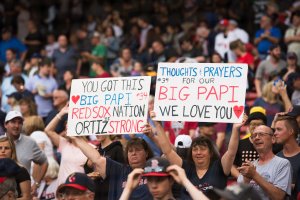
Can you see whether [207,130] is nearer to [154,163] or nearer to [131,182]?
[154,163]

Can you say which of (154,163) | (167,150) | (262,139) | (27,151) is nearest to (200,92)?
(167,150)

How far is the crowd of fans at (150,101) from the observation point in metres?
10.4

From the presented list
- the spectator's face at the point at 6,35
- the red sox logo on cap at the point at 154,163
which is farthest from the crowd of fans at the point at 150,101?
the spectator's face at the point at 6,35

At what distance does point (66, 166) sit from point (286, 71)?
551cm

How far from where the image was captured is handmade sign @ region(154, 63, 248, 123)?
10797mm

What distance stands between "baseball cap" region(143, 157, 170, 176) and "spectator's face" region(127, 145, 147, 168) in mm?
1602

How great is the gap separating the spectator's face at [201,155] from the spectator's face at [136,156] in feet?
1.78

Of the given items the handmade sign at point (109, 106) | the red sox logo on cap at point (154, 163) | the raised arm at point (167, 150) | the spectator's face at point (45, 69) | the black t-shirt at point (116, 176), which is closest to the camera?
the red sox logo on cap at point (154, 163)

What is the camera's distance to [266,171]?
10.5m

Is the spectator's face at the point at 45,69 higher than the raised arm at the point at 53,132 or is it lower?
higher

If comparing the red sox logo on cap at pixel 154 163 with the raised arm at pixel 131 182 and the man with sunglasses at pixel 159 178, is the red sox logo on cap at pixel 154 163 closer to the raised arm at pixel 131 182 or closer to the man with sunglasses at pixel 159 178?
the man with sunglasses at pixel 159 178

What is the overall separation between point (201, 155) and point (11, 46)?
14.1 meters

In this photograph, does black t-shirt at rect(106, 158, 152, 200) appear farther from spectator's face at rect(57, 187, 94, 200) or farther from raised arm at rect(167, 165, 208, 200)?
raised arm at rect(167, 165, 208, 200)

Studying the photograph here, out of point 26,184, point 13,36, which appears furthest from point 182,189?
point 13,36
